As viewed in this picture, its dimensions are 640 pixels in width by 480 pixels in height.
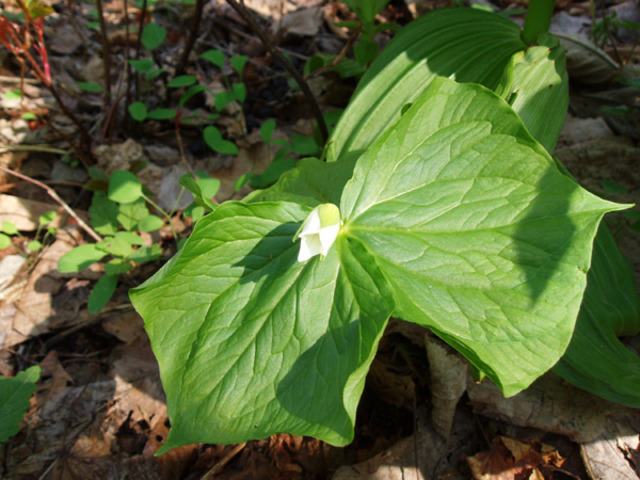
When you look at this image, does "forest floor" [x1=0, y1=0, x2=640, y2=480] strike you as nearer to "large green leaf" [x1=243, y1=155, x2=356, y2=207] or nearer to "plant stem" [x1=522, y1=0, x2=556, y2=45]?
"large green leaf" [x1=243, y1=155, x2=356, y2=207]

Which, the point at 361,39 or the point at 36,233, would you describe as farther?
the point at 36,233

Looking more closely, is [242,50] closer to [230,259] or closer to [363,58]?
[363,58]

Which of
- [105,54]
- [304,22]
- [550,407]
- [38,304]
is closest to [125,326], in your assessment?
[38,304]

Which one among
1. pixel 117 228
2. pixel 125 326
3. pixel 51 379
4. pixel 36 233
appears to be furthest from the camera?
pixel 36 233

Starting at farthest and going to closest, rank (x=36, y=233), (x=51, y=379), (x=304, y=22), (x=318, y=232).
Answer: (x=304, y=22) < (x=36, y=233) < (x=51, y=379) < (x=318, y=232)

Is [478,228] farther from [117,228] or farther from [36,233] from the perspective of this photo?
[36,233]

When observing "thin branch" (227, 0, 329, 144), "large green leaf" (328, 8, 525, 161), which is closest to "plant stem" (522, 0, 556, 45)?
"large green leaf" (328, 8, 525, 161)

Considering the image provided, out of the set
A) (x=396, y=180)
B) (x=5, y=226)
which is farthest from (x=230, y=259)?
(x=5, y=226)
